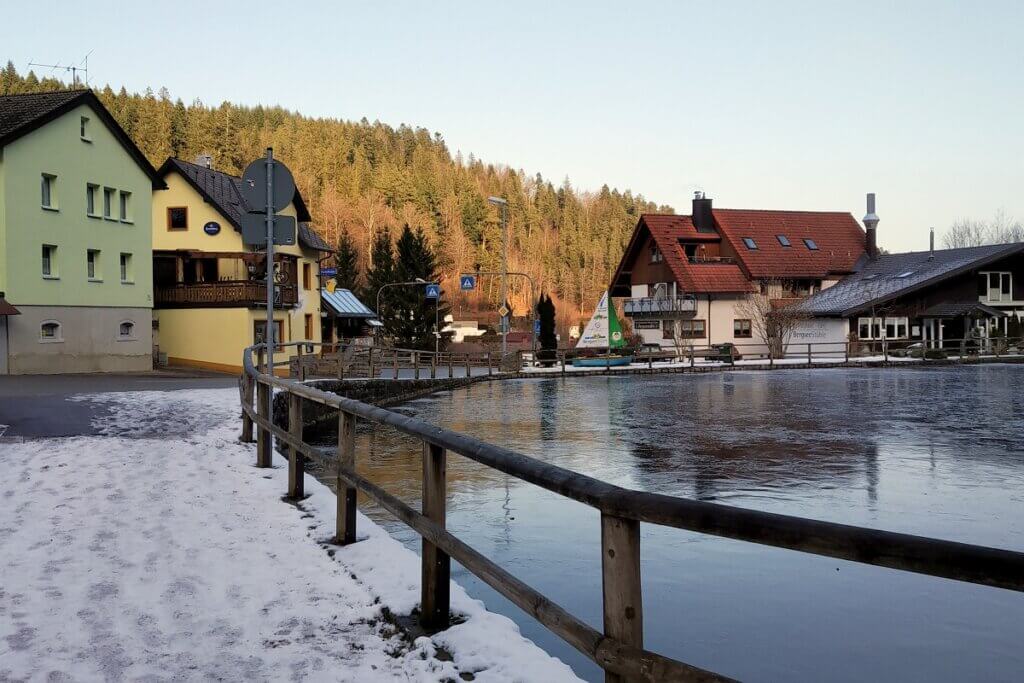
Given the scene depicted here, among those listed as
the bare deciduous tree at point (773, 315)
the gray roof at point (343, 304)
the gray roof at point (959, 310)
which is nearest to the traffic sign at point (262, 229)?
the gray roof at point (343, 304)

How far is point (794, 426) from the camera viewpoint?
19.9m

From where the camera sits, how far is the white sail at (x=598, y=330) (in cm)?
5794

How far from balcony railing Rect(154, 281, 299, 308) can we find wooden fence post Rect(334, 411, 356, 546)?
3795 centimetres

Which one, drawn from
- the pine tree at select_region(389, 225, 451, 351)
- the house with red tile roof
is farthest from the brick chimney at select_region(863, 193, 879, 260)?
the pine tree at select_region(389, 225, 451, 351)

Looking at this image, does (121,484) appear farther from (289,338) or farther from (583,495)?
(289,338)

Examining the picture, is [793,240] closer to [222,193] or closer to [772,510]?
[222,193]

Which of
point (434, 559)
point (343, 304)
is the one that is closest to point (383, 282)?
point (343, 304)

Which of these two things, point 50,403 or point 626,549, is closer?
point 626,549

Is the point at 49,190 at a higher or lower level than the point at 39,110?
lower

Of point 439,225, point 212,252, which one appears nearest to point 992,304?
point 212,252

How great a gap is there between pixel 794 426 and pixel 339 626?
52.7 ft

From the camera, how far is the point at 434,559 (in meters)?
5.21

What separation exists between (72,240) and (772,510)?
32.3 m

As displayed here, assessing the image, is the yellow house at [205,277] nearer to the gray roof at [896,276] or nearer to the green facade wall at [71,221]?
the green facade wall at [71,221]
